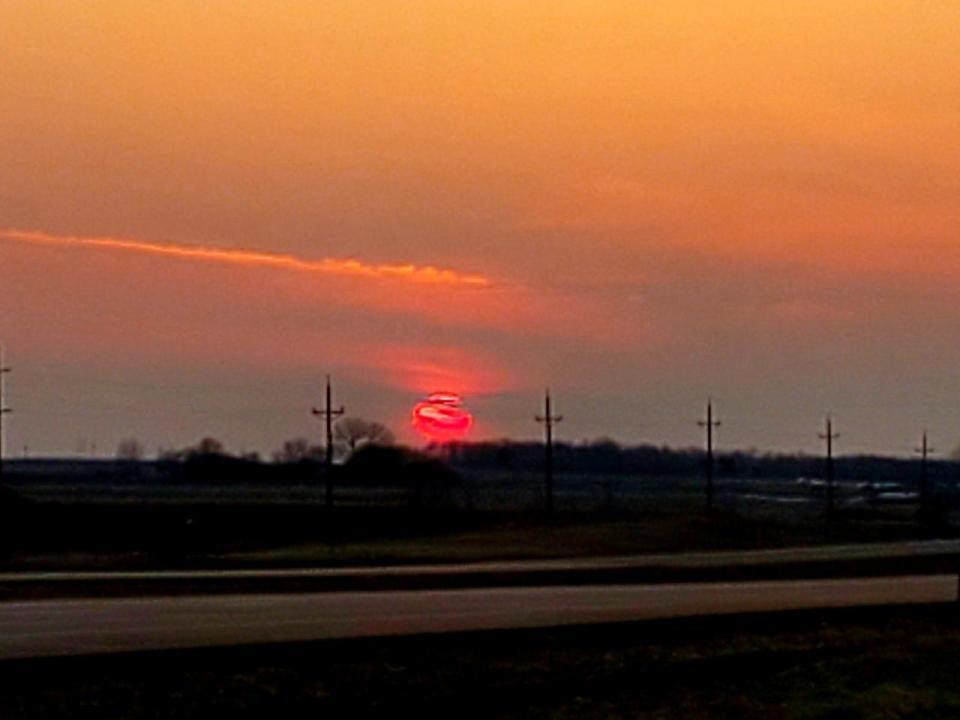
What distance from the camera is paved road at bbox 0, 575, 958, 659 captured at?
87.7 feet

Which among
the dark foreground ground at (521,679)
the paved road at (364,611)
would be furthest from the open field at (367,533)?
the dark foreground ground at (521,679)


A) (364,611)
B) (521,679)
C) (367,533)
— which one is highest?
(367,533)

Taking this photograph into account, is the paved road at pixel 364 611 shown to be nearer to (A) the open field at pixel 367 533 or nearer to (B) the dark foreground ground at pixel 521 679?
(B) the dark foreground ground at pixel 521 679

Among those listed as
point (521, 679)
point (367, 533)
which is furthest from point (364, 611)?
point (367, 533)

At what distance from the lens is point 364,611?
3291 centimetres

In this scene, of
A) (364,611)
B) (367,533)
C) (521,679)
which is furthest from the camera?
(367,533)

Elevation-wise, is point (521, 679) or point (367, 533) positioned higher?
point (367, 533)

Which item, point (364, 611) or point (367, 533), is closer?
point (364, 611)

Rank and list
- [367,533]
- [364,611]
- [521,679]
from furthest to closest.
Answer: [367,533]
[364,611]
[521,679]

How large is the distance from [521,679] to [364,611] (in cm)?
980

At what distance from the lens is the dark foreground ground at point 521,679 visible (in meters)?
20.4

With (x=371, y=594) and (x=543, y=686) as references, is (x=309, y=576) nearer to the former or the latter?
(x=371, y=594)

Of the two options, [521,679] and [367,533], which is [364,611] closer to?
[521,679]

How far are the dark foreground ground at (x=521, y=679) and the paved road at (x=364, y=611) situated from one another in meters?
1.64
